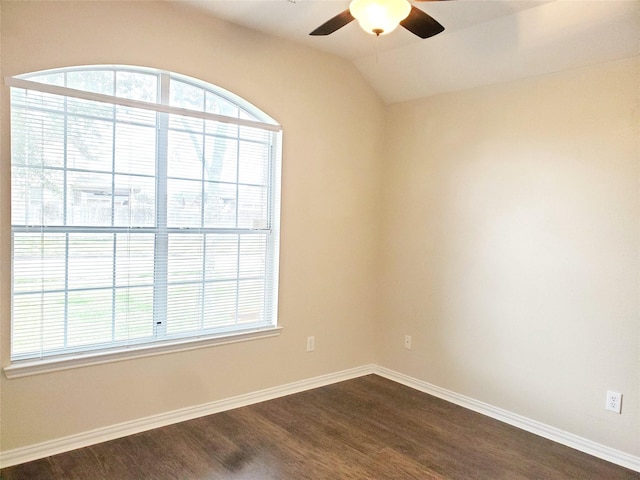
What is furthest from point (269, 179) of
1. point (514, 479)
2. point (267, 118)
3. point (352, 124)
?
point (514, 479)

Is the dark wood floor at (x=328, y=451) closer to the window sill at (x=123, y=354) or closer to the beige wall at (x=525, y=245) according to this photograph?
the beige wall at (x=525, y=245)

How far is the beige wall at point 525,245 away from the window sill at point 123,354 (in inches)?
52.1

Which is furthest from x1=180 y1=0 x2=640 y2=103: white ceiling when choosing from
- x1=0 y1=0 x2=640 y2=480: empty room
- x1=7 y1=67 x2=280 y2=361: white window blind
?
x1=7 y1=67 x2=280 y2=361: white window blind

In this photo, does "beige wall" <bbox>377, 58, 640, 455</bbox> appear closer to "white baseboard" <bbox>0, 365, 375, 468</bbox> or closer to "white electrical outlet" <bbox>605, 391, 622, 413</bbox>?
"white electrical outlet" <bbox>605, 391, 622, 413</bbox>

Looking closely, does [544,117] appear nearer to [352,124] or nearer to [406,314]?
[352,124]

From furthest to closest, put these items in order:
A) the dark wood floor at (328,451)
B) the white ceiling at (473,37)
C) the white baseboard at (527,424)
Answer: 1. the white baseboard at (527,424)
2. the white ceiling at (473,37)
3. the dark wood floor at (328,451)

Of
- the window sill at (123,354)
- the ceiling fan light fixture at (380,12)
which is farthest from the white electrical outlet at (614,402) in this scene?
the ceiling fan light fixture at (380,12)

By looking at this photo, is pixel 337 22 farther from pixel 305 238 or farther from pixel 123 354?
pixel 123 354

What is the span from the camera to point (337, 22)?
2125 millimetres

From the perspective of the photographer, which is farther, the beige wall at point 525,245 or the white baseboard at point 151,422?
the beige wall at point 525,245

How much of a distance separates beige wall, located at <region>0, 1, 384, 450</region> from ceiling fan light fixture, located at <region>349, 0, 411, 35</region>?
139 cm

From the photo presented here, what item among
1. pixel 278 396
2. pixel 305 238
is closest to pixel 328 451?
pixel 278 396

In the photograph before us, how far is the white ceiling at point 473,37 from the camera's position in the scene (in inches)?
99.5

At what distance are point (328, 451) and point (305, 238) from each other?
1.53 meters
